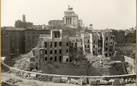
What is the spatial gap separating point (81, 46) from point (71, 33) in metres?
2.91

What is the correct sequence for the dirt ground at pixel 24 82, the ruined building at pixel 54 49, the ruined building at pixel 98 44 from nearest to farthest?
the dirt ground at pixel 24 82, the ruined building at pixel 54 49, the ruined building at pixel 98 44

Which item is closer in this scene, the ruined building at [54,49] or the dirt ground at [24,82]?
the dirt ground at [24,82]

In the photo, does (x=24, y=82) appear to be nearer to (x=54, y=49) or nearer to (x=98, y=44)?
(x=54, y=49)

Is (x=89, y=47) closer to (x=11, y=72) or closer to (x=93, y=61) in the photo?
(x=93, y=61)

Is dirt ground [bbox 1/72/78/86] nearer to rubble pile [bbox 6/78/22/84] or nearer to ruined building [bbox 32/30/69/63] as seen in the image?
rubble pile [bbox 6/78/22/84]

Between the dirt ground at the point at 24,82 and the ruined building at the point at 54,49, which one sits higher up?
the ruined building at the point at 54,49

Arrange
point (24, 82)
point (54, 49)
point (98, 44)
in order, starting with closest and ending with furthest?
point (24, 82), point (54, 49), point (98, 44)

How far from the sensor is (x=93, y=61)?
11.6m

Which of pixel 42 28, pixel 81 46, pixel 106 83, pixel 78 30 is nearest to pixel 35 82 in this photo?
pixel 106 83

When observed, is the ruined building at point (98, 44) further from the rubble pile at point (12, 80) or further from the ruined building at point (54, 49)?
the rubble pile at point (12, 80)

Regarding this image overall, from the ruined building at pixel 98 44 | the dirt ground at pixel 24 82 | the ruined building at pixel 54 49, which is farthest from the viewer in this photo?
the ruined building at pixel 98 44

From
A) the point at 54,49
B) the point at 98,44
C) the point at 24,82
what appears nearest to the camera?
the point at 24,82

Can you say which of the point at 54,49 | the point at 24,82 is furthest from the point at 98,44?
the point at 24,82

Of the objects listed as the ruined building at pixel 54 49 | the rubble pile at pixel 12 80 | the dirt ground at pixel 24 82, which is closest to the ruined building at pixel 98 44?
the ruined building at pixel 54 49
